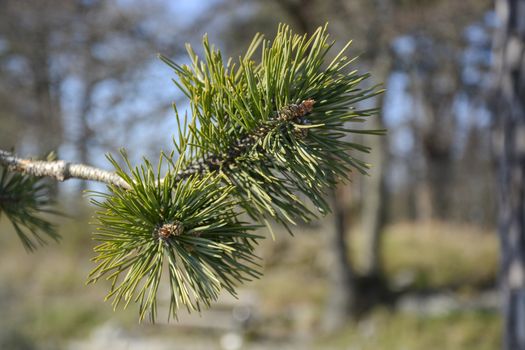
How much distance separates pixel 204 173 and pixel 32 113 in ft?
32.4

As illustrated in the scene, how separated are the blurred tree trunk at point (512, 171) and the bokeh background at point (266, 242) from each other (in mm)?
2056

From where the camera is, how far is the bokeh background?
6.72 meters

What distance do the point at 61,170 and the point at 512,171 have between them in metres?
3.12

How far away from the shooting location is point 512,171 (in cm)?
339

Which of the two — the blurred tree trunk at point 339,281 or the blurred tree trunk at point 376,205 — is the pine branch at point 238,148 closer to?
the blurred tree trunk at point 339,281

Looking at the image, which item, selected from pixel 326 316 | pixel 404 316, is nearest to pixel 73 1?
pixel 326 316

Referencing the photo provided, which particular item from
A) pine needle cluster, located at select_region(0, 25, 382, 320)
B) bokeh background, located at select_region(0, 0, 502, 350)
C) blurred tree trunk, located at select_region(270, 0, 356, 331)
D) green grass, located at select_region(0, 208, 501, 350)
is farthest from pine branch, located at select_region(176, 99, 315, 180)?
blurred tree trunk, located at select_region(270, 0, 356, 331)

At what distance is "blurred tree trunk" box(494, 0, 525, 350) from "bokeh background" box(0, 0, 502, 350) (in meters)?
2.06

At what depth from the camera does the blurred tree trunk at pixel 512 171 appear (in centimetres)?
329

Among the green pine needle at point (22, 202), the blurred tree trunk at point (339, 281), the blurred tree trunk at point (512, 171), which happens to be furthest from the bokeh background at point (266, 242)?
the green pine needle at point (22, 202)

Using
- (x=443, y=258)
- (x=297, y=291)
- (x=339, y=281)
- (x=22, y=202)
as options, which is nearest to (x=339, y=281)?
(x=339, y=281)

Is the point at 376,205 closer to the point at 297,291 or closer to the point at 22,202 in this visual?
the point at 297,291

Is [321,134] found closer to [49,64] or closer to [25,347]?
[25,347]

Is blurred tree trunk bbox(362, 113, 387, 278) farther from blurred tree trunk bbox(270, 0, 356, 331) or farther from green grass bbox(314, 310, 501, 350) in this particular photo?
green grass bbox(314, 310, 501, 350)
